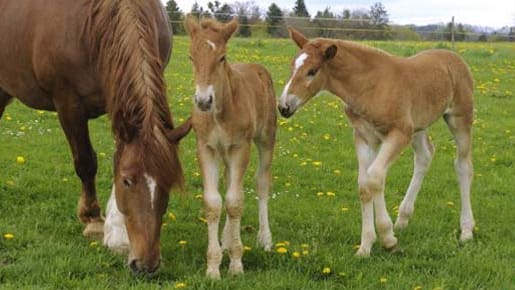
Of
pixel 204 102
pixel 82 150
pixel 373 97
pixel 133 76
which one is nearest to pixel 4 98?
pixel 82 150

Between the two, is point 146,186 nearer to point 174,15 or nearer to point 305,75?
point 305,75

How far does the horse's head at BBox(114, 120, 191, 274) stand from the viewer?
4156mm

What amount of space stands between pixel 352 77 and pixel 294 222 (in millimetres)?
1497

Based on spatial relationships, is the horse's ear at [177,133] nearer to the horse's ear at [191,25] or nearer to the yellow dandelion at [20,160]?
the horse's ear at [191,25]

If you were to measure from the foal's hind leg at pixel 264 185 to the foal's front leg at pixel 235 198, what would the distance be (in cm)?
62

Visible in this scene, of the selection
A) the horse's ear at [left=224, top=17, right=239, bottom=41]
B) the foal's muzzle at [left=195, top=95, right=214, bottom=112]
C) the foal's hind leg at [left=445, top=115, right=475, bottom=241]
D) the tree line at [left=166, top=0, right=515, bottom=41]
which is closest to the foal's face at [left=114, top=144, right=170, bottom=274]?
the foal's muzzle at [left=195, top=95, right=214, bottom=112]

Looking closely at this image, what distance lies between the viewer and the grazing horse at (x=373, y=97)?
5.01 m

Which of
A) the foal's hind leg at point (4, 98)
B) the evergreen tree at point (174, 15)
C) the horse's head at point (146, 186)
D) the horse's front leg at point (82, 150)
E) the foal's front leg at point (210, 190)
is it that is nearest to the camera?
the horse's head at point (146, 186)

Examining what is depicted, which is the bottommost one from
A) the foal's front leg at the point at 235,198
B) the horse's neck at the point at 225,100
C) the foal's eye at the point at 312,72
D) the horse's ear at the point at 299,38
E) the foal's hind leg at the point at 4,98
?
the foal's front leg at the point at 235,198

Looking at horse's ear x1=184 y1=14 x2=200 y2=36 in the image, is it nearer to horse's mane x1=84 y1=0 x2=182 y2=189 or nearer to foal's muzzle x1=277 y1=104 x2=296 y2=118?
horse's mane x1=84 y1=0 x2=182 y2=189

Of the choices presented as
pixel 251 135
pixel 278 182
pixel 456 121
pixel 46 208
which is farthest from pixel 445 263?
pixel 46 208

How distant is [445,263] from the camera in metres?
5.00

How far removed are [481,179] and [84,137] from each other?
4595 millimetres

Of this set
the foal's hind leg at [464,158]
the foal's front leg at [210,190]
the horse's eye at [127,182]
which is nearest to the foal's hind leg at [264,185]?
the foal's front leg at [210,190]
